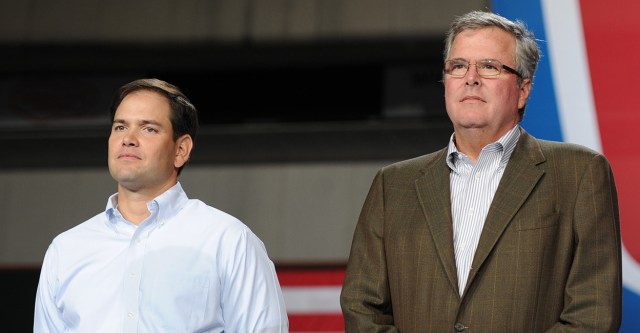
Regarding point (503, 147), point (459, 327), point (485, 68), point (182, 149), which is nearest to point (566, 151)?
point (503, 147)

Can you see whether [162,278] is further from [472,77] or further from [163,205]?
[472,77]

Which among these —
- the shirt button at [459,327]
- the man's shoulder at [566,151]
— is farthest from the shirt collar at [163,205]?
the man's shoulder at [566,151]

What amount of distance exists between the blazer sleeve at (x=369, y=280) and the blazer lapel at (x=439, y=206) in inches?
4.3

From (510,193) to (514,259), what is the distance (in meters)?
0.14

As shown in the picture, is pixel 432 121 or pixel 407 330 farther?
pixel 432 121

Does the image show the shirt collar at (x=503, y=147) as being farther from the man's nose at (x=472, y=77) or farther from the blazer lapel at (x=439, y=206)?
the man's nose at (x=472, y=77)

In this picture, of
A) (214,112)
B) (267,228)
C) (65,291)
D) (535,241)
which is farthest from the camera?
(214,112)

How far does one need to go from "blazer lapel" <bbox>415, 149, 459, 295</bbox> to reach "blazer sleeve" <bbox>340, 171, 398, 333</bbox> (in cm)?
11

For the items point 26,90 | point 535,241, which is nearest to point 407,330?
point 535,241

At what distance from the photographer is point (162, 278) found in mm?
2035

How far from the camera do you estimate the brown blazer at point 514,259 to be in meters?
1.93

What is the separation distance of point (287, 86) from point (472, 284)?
165 cm

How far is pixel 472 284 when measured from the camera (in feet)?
6.43

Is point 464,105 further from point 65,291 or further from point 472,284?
point 65,291
